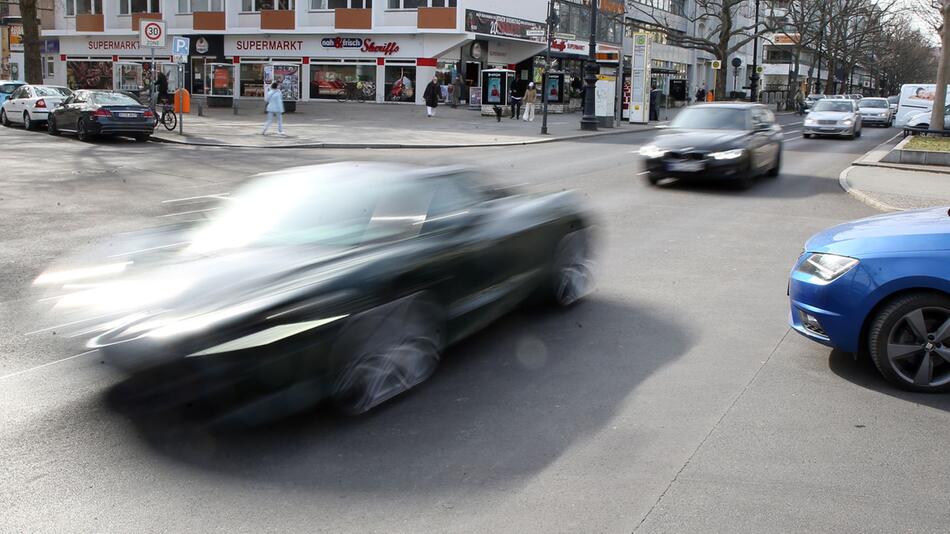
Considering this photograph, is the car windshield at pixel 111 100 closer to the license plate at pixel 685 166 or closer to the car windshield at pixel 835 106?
the license plate at pixel 685 166

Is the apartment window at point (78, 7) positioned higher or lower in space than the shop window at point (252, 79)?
higher

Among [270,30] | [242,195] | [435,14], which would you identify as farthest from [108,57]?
[242,195]

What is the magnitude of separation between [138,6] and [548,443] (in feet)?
188

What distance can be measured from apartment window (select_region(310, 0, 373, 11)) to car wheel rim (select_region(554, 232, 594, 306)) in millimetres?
41317

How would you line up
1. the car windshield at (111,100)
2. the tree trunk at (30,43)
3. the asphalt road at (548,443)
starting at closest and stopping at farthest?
the asphalt road at (548,443) → the car windshield at (111,100) → the tree trunk at (30,43)

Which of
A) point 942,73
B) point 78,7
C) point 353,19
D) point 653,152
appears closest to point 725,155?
point 653,152

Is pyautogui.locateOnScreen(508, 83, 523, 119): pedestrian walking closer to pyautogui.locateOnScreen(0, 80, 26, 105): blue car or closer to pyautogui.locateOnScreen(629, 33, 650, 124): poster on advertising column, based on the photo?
pyautogui.locateOnScreen(629, 33, 650, 124): poster on advertising column

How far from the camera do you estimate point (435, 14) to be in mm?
43594

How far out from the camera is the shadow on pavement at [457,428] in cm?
405

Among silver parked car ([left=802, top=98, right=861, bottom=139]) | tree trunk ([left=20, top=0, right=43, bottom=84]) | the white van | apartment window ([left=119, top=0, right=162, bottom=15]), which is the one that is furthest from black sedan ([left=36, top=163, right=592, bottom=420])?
apartment window ([left=119, top=0, right=162, bottom=15])

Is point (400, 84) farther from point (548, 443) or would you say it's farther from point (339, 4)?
point (548, 443)

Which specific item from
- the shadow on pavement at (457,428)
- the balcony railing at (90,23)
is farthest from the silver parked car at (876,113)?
the balcony railing at (90,23)

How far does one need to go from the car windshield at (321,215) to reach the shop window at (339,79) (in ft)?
139

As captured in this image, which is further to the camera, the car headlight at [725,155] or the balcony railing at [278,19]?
the balcony railing at [278,19]
